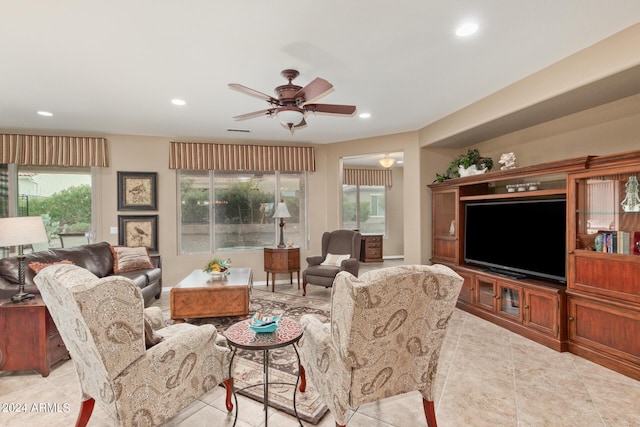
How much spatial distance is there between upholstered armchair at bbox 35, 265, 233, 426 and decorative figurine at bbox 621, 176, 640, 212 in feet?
11.4

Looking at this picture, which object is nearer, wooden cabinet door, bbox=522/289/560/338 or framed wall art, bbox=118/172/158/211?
wooden cabinet door, bbox=522/289/560/338

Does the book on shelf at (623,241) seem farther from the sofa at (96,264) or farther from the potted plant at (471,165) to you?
the sofa at (96,264)

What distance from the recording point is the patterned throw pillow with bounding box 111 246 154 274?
15.2ft

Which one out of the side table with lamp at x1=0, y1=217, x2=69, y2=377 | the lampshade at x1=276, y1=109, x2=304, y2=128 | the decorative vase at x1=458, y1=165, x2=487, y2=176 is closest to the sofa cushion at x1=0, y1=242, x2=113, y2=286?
the side table with lamp at x1=0, y1=217, x2=69, y2=377

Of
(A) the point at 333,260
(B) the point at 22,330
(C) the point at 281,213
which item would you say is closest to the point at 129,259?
(B) the point at 22,330

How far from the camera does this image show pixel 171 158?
5.61 metres

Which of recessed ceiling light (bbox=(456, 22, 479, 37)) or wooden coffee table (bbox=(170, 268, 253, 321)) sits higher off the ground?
recessed ceiling light (bbox=(456, 22, 479, 37))

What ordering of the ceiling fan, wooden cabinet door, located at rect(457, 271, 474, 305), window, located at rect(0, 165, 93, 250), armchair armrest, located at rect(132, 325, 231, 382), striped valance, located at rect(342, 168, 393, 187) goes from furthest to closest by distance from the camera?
striped valance, located at rect(342, 168, 393, 187)
window, located at rect(0, 165, 93, 250)
wooden cabinet door, located at rect(457, 271, 474, 305)
the ceiling fan
armchair armrest, located at rect(132, 325, 231, 382)

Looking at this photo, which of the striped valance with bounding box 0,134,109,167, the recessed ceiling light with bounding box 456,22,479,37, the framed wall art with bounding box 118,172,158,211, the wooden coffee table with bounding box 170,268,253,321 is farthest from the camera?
the framed wall art with bounding box 118,172,158,211

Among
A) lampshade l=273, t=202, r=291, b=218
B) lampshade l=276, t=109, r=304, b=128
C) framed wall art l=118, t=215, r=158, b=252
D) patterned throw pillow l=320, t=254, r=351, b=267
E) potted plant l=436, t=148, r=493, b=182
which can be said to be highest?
lampshade l=276, t=109, r=304, b=128

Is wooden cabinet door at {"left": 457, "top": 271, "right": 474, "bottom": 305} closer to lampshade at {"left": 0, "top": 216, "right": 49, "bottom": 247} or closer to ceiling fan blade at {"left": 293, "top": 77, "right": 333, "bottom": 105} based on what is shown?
ceiling fan blade at {"left": 293, "top": 77, "right": 333, "bottom": 105}

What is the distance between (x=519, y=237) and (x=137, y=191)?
5.69 metres

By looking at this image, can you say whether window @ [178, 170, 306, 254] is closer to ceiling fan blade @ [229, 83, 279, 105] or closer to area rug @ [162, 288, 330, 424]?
area rug @ [162, 288, 330, 424]

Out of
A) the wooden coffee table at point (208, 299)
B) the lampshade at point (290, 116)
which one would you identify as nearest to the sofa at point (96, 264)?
the wooden coffee table at point (208, 299)
